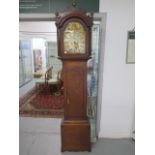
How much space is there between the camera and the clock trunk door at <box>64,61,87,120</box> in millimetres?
2566

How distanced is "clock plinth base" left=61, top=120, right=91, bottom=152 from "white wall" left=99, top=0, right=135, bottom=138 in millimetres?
429

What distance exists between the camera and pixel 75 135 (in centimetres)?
268

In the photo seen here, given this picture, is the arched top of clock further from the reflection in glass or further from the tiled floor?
the tiled floor

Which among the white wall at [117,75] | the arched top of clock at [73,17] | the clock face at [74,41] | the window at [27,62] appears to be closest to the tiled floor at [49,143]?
Answer: the white wall at [117,75]

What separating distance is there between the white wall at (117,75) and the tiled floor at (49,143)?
18cm

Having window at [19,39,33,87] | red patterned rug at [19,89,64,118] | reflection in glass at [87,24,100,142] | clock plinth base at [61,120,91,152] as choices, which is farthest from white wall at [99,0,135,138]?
window at [19,39,33,87]

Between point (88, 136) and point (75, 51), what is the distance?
3.57 ft

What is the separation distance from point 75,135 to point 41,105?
226 cm

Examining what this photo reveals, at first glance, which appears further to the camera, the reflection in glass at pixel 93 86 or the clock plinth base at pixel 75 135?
the reflection in glass at pixel 93 86

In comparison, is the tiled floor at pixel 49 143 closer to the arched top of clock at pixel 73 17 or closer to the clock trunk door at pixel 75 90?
the clock trunk door at pixel 75 90

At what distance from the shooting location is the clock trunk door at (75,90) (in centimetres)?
257

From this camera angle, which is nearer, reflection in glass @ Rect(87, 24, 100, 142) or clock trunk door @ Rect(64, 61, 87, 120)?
clock trunk door @ Rect(64, 61, 87, 120)
